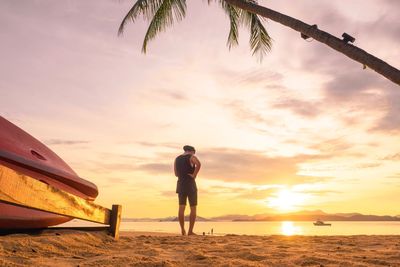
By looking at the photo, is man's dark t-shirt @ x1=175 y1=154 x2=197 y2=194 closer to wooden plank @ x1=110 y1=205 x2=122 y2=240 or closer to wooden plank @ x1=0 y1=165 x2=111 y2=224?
wooden plank @ x1=110 y1=205 x2=122 y2=240

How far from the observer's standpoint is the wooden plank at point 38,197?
264 cm

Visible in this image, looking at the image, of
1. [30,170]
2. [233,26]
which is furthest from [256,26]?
[30,170]

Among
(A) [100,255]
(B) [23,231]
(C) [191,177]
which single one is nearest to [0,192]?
(A) [100,255]

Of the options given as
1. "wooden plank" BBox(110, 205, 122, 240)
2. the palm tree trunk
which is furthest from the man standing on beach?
the palm tree trunk

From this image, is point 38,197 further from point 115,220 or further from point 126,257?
point 115,220

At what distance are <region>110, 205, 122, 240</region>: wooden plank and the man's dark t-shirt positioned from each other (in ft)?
9.30

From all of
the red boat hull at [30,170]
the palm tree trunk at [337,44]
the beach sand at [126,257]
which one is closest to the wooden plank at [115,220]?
the red boat hull at [30,170]

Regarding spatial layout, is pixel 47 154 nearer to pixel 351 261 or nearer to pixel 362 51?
pixel 351 261

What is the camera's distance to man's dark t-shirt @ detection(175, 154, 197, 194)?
28.0 feet

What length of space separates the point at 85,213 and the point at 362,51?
13.8 ft

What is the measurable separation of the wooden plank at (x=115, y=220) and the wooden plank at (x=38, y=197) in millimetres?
629

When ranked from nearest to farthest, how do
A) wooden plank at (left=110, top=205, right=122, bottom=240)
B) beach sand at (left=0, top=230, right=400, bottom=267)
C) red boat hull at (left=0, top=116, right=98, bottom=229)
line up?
1. beach sand at (left=0, top=230, right=400, bottom=267)
2. red boat hull at (left=0, top=116, right=98, bottom=229)
3. wooden plank at (left=110, top=205, right=122, bottom=240)

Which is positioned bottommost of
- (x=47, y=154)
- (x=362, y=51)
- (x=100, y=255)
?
(x=100, y=255)

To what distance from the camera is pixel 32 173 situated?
432 cm
